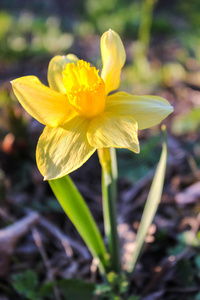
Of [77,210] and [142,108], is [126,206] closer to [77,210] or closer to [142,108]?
[77,210]

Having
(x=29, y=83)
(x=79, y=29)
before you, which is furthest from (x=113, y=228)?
(x=79, y=29)

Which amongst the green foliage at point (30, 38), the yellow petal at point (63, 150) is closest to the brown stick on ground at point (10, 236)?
the yellow petal at point (63, 150)

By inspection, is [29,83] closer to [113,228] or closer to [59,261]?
[113,228]

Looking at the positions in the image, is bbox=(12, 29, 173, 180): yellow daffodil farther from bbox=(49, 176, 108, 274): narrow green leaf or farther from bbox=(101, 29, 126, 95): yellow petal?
bbox=(49, 176, 108, 274): narrow green leaf

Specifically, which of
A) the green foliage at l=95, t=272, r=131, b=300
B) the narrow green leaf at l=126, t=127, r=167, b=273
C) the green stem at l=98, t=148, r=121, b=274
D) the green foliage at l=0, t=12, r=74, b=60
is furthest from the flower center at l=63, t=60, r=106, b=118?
the green foliage at l=0, t=12, r=74, b=60

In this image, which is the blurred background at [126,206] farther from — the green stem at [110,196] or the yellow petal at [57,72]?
the yellow petal at [57,72]

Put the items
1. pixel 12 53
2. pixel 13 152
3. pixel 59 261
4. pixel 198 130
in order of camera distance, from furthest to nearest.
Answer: pixel 12 53 < pixel 198 130 < pixel 13 152 < pixel 59 261
